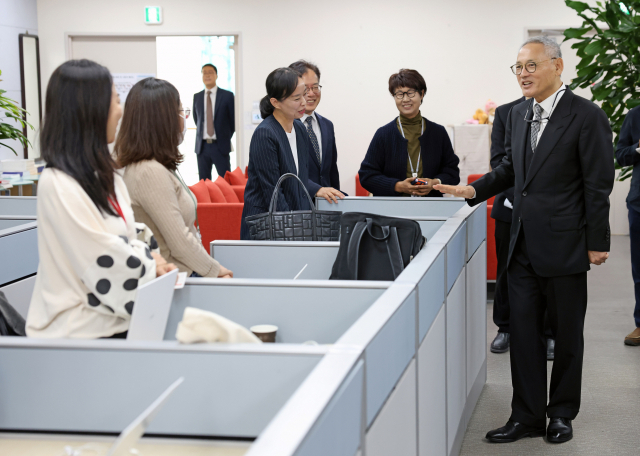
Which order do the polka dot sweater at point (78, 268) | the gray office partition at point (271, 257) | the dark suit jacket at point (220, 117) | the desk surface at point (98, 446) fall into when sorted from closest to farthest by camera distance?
the desk surface at point (98, 446) → the polka dot sweater at point (78, 268) → the gray office partition at point (271, 257) → the dark suit jacket at point (220, 117)

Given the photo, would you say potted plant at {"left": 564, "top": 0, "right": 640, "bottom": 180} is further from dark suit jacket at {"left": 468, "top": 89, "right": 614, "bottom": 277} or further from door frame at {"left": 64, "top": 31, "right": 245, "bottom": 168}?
door frame at {"left": 64, "top": 31, "right": 245, "bottom": 168}

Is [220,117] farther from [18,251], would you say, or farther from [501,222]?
[18,251]

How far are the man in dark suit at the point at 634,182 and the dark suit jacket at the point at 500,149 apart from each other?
0.81 meters

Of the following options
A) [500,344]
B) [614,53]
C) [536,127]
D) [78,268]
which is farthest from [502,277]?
[78,268]

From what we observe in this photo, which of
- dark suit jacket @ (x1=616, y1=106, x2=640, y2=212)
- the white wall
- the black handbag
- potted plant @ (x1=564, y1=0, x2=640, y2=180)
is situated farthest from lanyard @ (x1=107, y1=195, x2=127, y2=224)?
the white wall

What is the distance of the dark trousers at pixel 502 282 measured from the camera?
379cm

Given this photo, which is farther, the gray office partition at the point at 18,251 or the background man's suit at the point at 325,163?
the background man's suit at the point at 325,163

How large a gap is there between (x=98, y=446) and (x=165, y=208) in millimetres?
922

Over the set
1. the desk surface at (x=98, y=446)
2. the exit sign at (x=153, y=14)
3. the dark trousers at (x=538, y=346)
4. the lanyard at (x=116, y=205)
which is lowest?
the dark trousers at (x=538, y=346)

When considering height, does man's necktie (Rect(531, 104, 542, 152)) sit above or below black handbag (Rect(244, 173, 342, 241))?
above

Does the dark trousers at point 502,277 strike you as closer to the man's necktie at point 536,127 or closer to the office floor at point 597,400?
the office floor at point 597,400

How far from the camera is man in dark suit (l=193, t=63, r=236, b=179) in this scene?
8719 mm

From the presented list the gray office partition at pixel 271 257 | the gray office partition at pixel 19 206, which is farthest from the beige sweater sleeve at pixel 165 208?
the gray office partition at pixel 19 206

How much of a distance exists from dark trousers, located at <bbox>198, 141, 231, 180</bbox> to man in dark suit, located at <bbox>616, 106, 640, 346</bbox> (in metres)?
5.54
